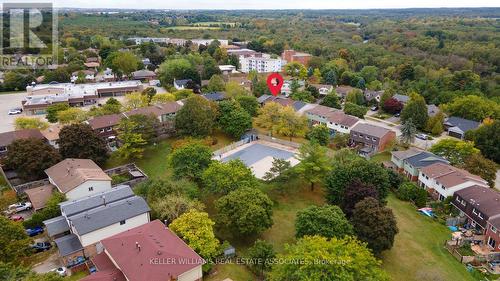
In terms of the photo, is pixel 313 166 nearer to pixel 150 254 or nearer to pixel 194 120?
pixel 194 120

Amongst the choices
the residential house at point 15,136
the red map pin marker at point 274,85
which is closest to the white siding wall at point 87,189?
the residential house at point 15,136

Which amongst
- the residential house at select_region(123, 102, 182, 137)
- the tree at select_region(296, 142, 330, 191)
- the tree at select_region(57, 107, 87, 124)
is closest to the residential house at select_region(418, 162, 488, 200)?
the tree at select_region(296, 142, 330, 191)

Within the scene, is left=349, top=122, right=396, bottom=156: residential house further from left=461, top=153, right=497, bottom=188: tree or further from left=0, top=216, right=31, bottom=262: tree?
left=0, top=216, right=31, bottom=262: tree

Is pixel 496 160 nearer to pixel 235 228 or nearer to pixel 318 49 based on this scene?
pixel 235 228

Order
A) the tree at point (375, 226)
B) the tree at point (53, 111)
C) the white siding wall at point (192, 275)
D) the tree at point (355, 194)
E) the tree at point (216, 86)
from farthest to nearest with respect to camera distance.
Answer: the tree at point (216, 86)
the tree at point (53, 111)
the tree at point (355, 194)
the tree at point (375, 226)
the white siding wall at point (192, 275)

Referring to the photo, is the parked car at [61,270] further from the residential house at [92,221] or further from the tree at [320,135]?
the tree at [320,135]

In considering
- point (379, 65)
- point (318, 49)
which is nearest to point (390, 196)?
point (379, 65)
